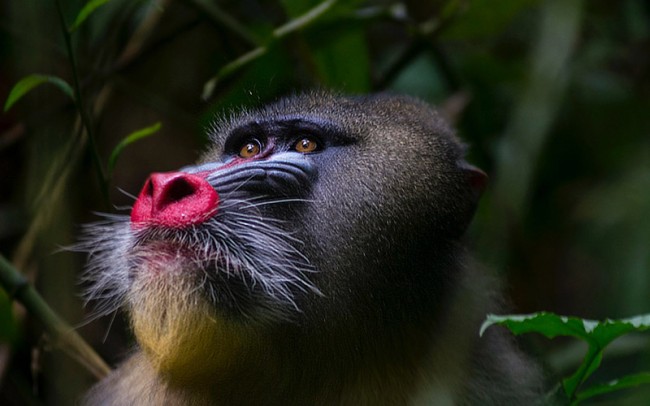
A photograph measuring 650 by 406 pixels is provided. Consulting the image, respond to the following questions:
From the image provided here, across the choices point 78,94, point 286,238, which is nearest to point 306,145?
point 286,238

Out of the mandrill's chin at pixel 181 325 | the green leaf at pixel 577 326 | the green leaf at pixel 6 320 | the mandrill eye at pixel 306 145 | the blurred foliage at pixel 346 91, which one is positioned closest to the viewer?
the green leaf at pixel 577 326

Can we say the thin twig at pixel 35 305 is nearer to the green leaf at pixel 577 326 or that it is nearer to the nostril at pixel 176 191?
the nostril at pixel 176 191

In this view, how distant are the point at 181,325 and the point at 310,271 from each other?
370 millimetres

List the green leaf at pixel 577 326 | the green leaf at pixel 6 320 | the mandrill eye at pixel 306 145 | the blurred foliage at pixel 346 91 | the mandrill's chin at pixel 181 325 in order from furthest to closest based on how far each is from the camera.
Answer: the blurred foliage at pixel 346 91
the mandrill eye at pixel 306 145
the green leaf at pixel 6 320
the mandrill's chin at pixel 181 325
the green leaf at pixel 577 326

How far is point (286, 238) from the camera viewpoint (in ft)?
7.95

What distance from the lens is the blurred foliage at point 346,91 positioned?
111 inches

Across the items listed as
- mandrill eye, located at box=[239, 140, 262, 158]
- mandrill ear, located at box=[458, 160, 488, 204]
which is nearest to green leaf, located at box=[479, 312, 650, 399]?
mandrill ear, located at box=[458, 160, 488, 204]

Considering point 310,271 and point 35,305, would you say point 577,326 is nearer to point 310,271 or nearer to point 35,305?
point 310,271

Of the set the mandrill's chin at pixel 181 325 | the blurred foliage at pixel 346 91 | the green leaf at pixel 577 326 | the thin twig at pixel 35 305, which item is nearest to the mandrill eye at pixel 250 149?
the blurred foliage at pixel 346 91

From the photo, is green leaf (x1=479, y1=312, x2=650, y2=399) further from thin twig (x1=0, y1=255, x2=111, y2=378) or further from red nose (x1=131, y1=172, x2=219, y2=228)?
thin twig (x1=0, y1=255, x2=111, y2=378)

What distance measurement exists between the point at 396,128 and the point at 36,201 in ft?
4.32

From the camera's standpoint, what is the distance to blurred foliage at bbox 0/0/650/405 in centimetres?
283

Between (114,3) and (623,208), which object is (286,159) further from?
(623,208)

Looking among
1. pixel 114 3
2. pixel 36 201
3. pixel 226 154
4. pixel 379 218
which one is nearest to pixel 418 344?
pixel 379 218
